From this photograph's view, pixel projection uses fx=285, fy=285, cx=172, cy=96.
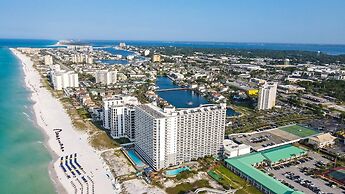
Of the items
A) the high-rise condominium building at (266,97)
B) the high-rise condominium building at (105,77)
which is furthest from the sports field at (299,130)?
the high-rise condominium building at (105,77)

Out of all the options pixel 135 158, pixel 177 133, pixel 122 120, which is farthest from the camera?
pixel 122 120

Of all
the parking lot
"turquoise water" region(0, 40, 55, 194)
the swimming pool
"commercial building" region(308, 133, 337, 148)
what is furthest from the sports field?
"turquoise water" region(0, 40, 55, 194)

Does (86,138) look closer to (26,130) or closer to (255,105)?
(26,130)

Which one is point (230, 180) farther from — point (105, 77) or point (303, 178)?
point (105, 77)

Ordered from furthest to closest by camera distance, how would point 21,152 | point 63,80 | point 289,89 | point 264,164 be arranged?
1. point 289,89
2. point 63,80
3. point 21,152
4. point 264,164

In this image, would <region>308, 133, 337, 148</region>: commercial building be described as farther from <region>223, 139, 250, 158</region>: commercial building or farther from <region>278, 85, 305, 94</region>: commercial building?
<region>278, 85, 305, 94</region>: commercial building

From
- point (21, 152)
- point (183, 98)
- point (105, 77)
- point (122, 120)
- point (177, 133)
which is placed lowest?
point (21, 152)

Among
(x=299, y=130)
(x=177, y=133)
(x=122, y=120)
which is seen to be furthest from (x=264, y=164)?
(x=122, y=120)
